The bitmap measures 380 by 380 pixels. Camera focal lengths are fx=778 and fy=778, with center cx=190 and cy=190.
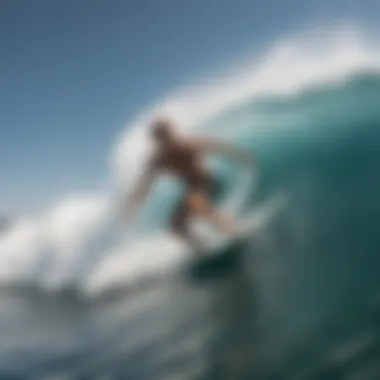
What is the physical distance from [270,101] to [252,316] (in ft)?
1.37

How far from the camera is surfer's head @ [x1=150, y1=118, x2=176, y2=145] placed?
1.52m

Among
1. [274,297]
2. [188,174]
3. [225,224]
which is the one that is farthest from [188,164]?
[274,297]

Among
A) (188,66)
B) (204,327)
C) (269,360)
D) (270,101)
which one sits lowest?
(269,360)

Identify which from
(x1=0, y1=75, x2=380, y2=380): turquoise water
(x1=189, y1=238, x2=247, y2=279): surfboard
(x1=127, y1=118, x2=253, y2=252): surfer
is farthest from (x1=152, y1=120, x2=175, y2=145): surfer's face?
(x1=189, y1=238, x2=247, y2=279): surfboard

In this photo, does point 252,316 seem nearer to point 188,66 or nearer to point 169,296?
point 169,296

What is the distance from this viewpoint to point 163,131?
5.00 feet

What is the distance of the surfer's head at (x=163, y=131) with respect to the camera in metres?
1.52

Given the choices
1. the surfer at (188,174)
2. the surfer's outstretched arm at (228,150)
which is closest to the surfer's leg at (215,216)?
the surfer at (188,174)

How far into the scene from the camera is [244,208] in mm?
1492

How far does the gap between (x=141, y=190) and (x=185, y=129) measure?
15 centimetres

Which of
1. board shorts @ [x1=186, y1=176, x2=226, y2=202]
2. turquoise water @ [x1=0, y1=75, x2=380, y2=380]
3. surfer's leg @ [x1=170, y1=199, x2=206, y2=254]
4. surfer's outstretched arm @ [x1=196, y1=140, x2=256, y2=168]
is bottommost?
turquoise water @ [x1=0, y1=75, x2=380, y2=380]

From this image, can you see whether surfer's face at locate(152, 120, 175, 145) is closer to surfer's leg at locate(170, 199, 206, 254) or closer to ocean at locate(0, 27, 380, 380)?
ocean at locate(0, 27, 380, 380)

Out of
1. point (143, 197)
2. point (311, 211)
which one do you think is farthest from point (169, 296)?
point (311, 211)

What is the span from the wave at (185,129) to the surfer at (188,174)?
0.8 inches
